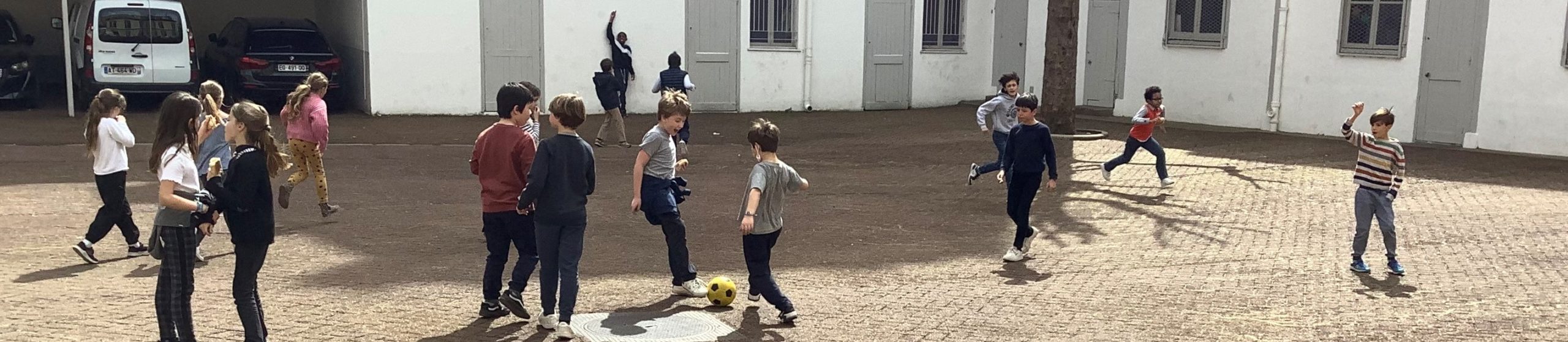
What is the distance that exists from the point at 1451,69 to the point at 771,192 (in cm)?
1408

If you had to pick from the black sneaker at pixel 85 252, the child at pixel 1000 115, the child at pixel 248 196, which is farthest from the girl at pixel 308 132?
the child at pixel 1000 115

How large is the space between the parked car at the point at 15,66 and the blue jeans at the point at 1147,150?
15.7 metres

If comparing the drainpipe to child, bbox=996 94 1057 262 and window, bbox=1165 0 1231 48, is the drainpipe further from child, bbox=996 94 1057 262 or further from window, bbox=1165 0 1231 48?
child, bbox=996 94 1057 262

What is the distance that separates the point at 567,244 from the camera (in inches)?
261

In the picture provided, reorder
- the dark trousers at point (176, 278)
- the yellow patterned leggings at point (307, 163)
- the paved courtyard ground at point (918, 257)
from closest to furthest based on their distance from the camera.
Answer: the dark trousers at point (176, 278)
the paved courtyard ground at point (918, 257)
the yellow patterned leggings at point (307, 163)

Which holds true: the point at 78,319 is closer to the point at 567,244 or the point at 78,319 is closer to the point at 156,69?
the point at 567,244

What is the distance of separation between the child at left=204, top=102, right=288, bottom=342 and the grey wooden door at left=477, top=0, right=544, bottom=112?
1492 centimetres

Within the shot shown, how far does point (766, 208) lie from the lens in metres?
7.10

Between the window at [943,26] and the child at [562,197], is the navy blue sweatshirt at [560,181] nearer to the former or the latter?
the child at [562,197]

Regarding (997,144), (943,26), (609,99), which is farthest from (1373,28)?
(609,99)

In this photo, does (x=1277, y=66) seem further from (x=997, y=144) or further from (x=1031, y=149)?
(x=1031, y=149)

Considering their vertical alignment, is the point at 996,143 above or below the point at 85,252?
above

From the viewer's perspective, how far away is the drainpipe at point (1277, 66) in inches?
771

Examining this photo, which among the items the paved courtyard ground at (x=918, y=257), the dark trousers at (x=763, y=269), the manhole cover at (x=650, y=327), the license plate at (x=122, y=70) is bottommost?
the paved courtyard ground at (x=918, y=257)
